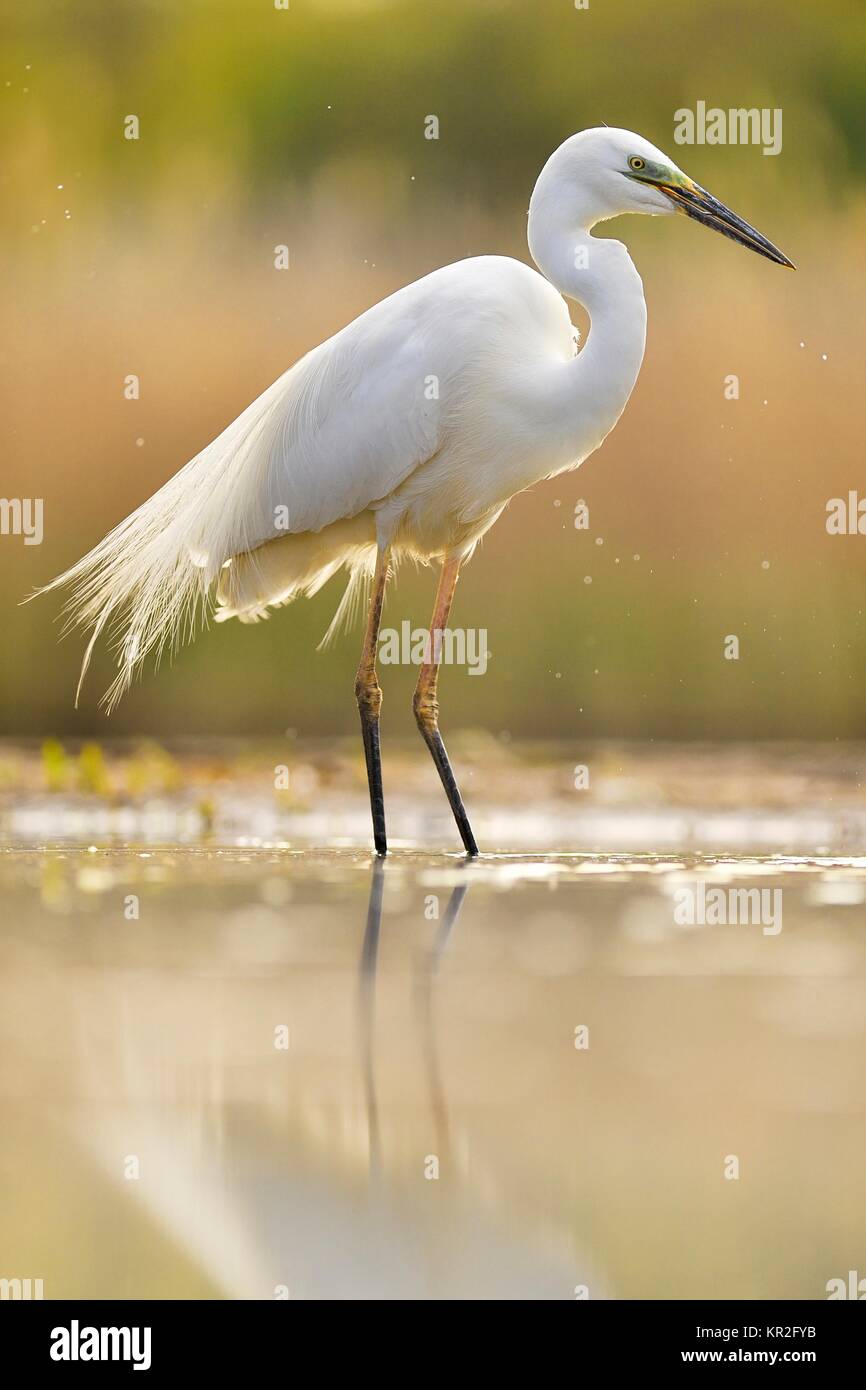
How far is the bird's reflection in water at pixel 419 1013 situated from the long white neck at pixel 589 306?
990 mm

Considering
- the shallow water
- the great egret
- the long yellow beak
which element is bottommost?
the shallow water

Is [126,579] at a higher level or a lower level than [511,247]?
lower

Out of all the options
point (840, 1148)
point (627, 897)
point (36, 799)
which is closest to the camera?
point (840, 1148)

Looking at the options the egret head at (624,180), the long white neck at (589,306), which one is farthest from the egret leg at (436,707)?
the egret head at (624,180)

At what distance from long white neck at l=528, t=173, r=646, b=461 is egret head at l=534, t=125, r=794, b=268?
0.02 metres

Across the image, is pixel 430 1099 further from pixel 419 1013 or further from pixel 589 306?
pixel 589 306

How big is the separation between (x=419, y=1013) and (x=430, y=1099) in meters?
0.36

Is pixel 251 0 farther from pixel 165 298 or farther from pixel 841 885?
pixel 841 885

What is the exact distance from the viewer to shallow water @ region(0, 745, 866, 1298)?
1146 millimetres

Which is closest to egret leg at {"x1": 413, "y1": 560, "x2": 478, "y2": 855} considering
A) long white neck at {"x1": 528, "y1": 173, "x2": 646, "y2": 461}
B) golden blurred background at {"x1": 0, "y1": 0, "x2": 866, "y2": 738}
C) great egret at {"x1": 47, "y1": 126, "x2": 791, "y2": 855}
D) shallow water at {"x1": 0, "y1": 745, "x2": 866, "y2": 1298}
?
great egret at {"x1": 47, "y1": 126, "x2": 791, "y2": 855}

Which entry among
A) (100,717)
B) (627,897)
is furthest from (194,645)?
(627,897)

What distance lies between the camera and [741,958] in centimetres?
228

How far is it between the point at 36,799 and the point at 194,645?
716 mm

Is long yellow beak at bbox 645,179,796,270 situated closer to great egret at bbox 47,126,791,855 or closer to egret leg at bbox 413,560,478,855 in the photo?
great egret at bbox 47,126,791,855
